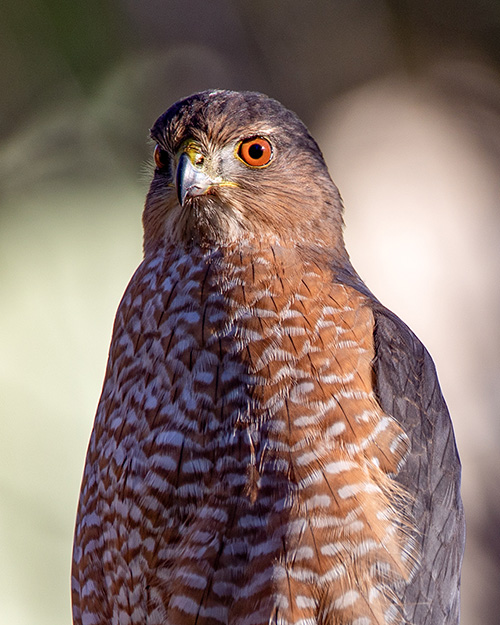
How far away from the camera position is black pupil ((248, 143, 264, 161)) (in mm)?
2684

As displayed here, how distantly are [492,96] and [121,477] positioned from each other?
3.85 metres

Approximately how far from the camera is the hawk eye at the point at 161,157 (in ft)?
9.04

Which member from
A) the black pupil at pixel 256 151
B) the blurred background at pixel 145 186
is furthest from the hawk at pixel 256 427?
the blurred background at pixel 145 186

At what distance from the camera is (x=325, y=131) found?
199 inches

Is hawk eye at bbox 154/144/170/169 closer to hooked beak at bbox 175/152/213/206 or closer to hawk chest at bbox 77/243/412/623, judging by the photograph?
hooked beak at bbox 175/152/213/206

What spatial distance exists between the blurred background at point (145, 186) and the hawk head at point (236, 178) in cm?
182

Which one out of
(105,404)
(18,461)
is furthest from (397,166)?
(18,461)

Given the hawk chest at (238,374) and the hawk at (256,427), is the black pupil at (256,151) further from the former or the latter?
the hawk chest at (238,374)

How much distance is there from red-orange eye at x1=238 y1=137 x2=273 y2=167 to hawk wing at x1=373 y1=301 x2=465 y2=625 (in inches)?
24.8

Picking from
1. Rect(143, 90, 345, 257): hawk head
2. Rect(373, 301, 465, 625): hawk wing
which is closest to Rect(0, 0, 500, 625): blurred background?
Rect(143, 90, 345, 257): hawk head

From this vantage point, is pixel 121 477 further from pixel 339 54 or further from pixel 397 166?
pixel 339 54

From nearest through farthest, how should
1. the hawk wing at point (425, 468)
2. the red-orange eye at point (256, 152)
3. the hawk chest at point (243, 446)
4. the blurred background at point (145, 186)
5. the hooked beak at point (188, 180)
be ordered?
the hawk chest at point (243, 446)
the hawk wing at point (425, 468)
the hooked beak at point (188, 180)
the red-orange eye at point (256, 152)
the blurred background at point (145, 186)

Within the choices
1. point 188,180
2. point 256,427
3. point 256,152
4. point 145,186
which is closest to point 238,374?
point 256,427

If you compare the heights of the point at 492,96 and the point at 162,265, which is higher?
the point at 492,96
